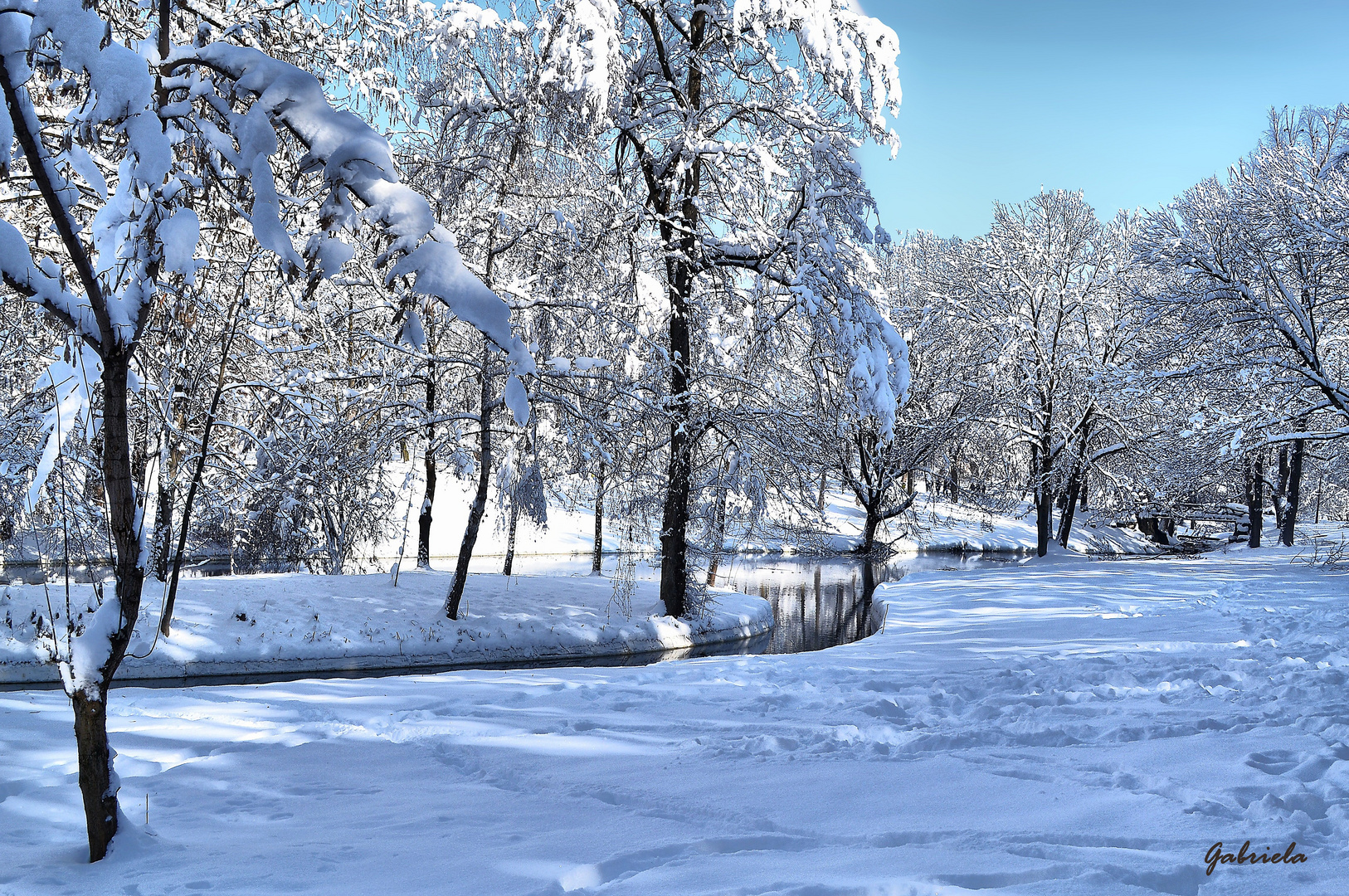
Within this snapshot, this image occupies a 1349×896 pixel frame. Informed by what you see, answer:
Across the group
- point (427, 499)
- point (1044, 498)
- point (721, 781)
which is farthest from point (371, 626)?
point (1044, 498)

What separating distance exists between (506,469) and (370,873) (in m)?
10.5

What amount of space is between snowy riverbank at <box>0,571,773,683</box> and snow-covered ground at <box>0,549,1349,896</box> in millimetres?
5100

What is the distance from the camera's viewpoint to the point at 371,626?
13.1 meters

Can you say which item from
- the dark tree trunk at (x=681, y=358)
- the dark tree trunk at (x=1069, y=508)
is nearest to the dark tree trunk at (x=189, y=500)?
the dark tree trunk at (x=681, y=358)

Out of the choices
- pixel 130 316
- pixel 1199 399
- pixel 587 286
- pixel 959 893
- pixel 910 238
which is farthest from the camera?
pixel 910 238

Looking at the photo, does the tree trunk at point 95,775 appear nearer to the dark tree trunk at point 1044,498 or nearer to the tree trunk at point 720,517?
the tree trunk at point 720,517

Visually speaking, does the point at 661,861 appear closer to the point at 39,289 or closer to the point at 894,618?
the point at 39,289

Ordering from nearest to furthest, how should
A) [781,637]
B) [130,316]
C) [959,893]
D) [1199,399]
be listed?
[959,893] < [130,316] < [781,637] < [1199,399]

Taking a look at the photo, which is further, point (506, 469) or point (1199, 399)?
point (1199, 399)

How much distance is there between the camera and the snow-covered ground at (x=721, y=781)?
10.4 ft

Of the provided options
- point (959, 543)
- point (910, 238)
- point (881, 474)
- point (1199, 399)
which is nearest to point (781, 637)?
point (881, 474)

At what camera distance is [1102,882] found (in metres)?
2.97
